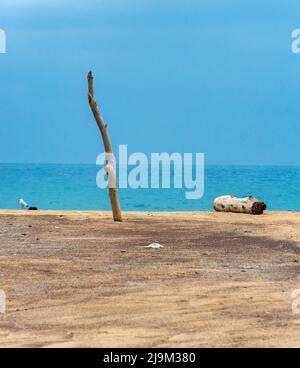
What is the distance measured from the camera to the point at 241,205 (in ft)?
74.0

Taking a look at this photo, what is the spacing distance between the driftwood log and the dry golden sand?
525 cm

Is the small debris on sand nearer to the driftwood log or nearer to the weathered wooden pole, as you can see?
the weathered wooden pole

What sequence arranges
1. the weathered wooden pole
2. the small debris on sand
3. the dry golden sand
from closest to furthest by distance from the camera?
1. the dry golden sand
2. the small debris on sand
3. the weathered wooden pole

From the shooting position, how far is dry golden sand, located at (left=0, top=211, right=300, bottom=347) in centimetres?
764

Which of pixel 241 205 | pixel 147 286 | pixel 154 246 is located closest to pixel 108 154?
pixel 154 246

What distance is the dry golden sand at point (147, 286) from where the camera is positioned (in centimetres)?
764

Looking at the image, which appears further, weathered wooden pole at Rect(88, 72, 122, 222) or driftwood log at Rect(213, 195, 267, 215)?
driftwood log at Rect(213, 195, 267, 215)

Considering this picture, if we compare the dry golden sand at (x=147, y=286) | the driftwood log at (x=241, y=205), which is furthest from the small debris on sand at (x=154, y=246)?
the driftwood log at (x=241, y=205)

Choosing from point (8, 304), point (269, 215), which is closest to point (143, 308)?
point (8, 304)

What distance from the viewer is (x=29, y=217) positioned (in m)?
19.2

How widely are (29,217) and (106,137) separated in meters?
2.51

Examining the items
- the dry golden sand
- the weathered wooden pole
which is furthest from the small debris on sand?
the weathered wooden pole

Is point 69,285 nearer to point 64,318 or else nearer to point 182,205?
point 64,318

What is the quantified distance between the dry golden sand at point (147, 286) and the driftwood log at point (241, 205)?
5251 mm
